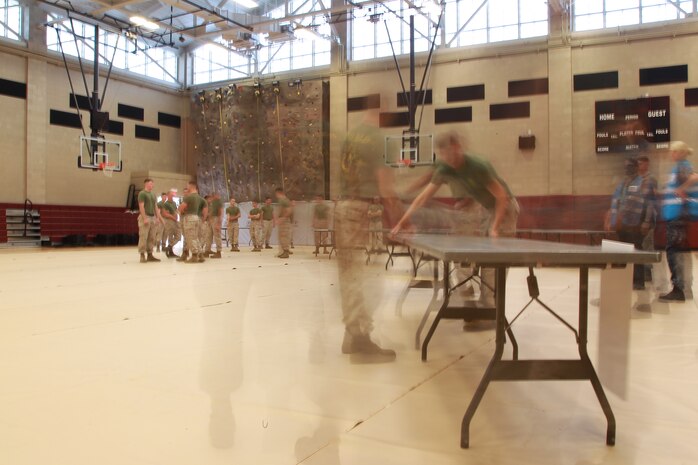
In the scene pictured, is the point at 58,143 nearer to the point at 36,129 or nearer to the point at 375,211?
the point at 36,129

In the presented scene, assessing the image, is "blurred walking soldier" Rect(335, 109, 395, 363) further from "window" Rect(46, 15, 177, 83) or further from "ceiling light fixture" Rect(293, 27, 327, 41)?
"window" Rect(46, 15, 177, 83)

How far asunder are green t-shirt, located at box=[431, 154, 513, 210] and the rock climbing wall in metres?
0.87

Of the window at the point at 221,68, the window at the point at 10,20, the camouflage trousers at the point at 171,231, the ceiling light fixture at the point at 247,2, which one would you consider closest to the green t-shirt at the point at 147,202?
the camouflage trousers at the point at 171,231

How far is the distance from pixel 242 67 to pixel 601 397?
1.32 metres

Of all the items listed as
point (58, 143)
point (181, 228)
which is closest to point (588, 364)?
point (181, 228)

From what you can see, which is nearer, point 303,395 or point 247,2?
point 303,395

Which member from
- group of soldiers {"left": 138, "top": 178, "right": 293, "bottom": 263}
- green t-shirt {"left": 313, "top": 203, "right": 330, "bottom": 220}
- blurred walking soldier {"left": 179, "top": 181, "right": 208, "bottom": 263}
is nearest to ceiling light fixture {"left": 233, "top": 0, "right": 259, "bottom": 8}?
green t-shirt {"left": 313, "top": 203, "right": 330, "bottom": 220}

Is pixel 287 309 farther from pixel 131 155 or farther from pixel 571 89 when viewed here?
pixel 131 155

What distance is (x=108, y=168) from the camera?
1186 centimetres

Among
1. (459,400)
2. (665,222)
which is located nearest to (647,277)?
(665,222)

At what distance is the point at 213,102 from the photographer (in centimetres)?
142

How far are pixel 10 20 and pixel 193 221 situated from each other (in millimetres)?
8573

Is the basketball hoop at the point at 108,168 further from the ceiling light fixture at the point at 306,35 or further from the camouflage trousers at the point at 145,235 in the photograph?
the ceiling light fixture at the point at 306,35

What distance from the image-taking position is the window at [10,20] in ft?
37.1
